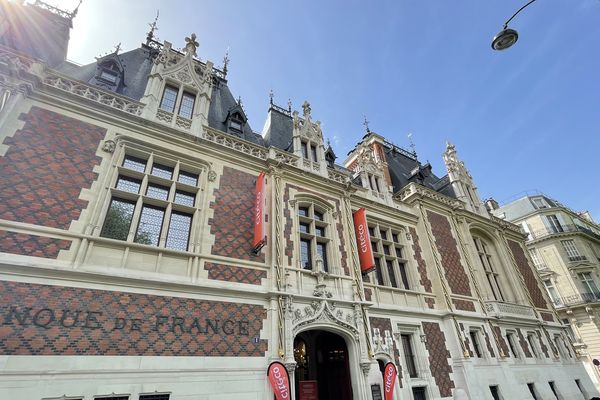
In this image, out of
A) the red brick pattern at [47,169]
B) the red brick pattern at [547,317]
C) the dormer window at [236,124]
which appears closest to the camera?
the red brick pattern at [47,169]

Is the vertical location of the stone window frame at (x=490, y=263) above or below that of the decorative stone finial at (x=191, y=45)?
below

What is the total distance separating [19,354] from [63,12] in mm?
15222

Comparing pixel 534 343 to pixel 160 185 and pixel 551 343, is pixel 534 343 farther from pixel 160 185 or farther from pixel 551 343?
pixel 160 185

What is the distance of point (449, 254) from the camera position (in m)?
14.7

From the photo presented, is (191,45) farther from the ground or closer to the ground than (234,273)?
farther from the ground

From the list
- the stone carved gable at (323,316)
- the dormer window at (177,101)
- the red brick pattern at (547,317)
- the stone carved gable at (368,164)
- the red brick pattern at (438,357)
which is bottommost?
the red brick pattern at (438,357)

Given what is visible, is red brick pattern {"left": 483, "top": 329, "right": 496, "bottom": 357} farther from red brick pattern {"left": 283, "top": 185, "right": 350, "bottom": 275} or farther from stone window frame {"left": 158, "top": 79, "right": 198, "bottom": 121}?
stone window frame {"left": 158, "top": 79, "right": 198, "bottom": 121}

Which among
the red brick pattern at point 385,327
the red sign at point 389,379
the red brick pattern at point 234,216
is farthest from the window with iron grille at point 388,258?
the red brick pattern at point 234,216

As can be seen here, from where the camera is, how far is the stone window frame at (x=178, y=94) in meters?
10.3

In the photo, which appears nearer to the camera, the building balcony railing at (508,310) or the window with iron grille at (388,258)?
the window with iron grille at (388,258)

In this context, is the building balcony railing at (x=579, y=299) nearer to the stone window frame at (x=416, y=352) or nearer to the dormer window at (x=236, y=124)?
the stone window frame at (x=416, y=352)

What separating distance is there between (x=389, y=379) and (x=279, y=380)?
3923mm

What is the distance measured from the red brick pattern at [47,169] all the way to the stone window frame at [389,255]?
10081mm

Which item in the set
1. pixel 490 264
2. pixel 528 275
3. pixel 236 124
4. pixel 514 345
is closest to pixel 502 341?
pixel 514 345
